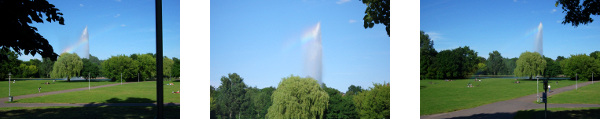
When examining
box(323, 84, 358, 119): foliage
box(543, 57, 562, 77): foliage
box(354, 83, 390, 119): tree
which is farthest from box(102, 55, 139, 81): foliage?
box(543, 57, 562, 77): foliage

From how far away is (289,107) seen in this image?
3.51 meters

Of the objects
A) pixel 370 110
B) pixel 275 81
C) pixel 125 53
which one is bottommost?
pixel 370 110

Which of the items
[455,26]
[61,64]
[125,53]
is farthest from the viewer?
[455,26]

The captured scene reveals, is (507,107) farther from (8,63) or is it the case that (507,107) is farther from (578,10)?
(8,63)

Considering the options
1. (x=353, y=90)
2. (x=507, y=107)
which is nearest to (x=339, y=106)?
(x=353, y=90)

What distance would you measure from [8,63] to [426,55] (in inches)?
140

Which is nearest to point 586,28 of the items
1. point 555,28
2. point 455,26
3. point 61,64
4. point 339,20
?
point 555,28

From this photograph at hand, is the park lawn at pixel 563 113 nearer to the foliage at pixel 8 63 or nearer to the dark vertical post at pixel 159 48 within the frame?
the dark vertical post at pixel 159 48

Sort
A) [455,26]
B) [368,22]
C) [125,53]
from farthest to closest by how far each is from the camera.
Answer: [368,22] → [455,26] → [125,53]

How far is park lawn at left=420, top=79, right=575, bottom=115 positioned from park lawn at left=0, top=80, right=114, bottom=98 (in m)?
3.05

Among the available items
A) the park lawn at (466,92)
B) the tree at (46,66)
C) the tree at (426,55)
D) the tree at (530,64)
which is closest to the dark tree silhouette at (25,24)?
the tree at (46,66)

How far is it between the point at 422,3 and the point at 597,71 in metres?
1.49

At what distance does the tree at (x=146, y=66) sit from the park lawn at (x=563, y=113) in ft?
10.8

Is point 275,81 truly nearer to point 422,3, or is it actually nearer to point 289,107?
point 289,107
